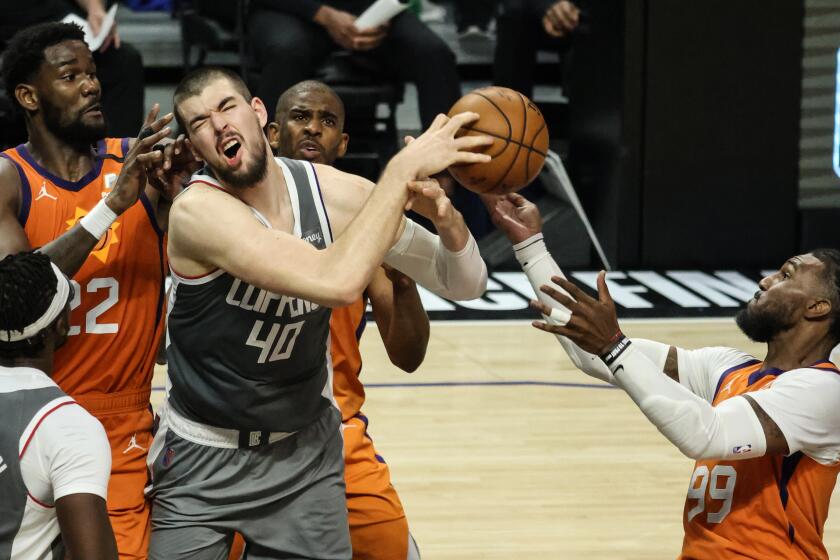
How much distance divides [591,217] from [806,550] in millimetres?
7060

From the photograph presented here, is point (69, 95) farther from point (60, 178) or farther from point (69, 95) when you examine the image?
point (60, 178)

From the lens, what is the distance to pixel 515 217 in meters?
4.17

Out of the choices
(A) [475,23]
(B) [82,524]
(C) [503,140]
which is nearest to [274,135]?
(C) [503,140]

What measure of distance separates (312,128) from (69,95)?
1.07 meters

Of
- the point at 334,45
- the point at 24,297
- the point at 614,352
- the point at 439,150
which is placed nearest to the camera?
the point at 24,297

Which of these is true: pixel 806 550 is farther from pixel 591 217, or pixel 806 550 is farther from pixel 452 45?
pixel 452 45

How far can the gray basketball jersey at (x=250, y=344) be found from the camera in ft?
11.4

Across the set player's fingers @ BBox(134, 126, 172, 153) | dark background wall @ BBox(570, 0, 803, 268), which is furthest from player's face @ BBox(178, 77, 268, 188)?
dark background wall @ BBox(570, 0, 803, 268)

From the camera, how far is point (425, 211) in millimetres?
3521

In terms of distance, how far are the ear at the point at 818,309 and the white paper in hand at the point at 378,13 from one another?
20.4 feet

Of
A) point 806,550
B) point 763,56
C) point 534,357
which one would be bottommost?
point 534,357

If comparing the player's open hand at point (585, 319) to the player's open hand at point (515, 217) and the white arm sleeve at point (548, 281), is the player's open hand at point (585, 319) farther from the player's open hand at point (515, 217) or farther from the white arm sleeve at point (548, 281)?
the player's open hand at point (515, 217)

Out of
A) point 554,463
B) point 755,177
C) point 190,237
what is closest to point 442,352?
point 554,463

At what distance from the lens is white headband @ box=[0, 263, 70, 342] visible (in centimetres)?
308
